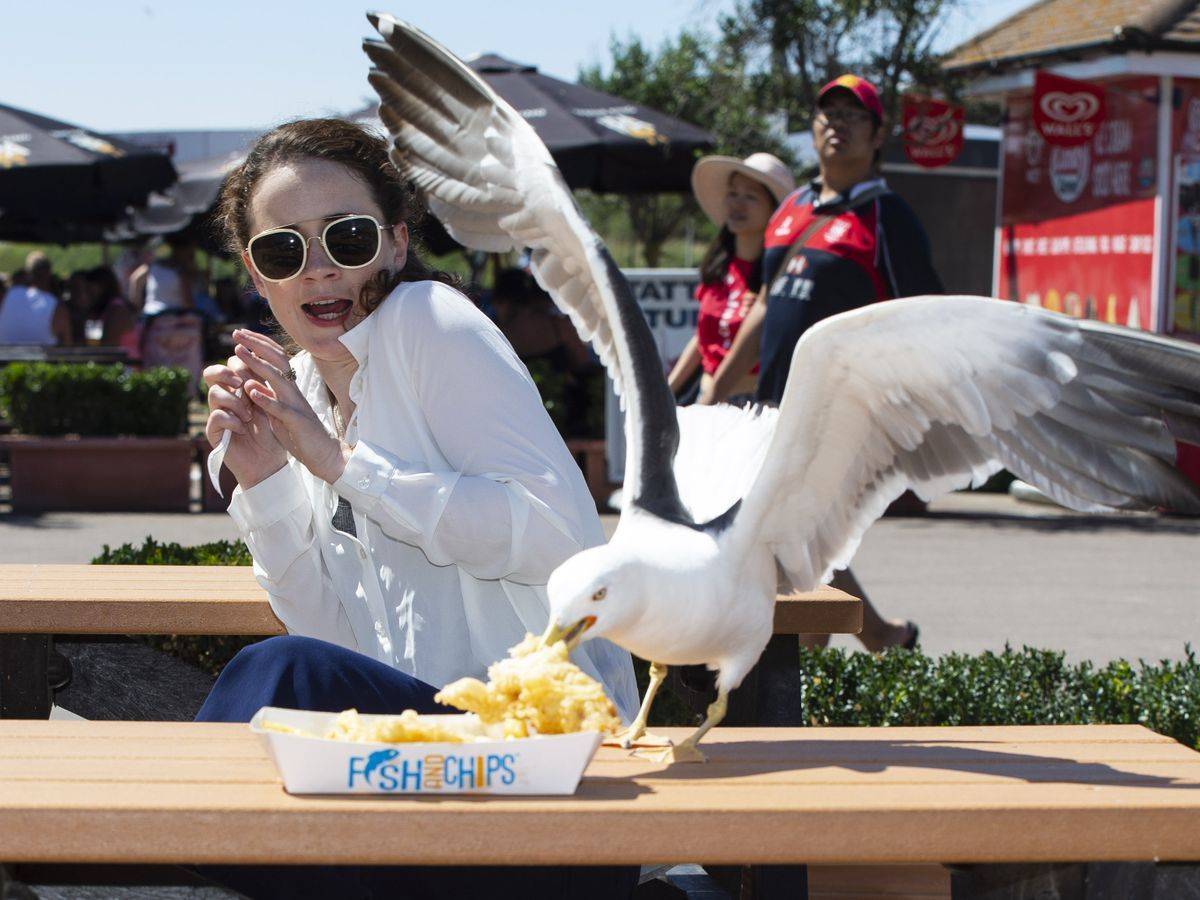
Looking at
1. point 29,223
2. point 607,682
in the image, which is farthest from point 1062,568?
point 29,223

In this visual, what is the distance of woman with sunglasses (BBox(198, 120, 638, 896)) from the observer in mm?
2461

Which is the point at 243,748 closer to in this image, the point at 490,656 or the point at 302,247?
the point at 490,656

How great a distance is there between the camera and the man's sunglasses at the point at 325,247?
111 inches

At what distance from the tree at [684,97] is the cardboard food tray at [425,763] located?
10748 mm

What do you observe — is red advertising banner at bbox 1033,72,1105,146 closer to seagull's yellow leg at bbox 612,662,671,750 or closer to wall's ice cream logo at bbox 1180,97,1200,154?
wall's ice cream logo at bbox 1180,97,1200,154

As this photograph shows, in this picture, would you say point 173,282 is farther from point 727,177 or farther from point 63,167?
point 727,177

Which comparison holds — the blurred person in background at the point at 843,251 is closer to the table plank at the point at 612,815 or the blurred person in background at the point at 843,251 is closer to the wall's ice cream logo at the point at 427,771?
the table plank at the point at 612,815

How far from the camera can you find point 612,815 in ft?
6.11

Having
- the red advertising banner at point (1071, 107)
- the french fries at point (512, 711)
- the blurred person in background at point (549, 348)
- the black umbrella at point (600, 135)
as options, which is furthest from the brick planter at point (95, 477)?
the french fries at point (512, 711)

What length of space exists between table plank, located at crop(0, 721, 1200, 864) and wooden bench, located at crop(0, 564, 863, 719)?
40.5 inches

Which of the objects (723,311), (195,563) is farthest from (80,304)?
(195,563)

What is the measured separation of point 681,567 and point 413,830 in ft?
1.61

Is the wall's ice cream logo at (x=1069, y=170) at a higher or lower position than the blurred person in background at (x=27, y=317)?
higher

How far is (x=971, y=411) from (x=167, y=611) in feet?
5.83
